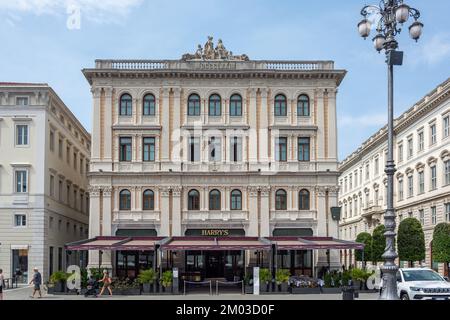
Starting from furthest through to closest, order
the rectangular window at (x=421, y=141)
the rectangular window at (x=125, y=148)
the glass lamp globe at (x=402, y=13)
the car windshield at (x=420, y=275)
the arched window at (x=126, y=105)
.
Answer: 1. the rectangular window at (x=421, y=141)
2. the arched window at (x=126, y=105)
3. the rectangular window at (x=125, y=148)
4. the car windshield at (x=420, y=275)
5. the glass lamp globe at (x=402, y=13)

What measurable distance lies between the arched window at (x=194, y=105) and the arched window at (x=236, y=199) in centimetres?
671

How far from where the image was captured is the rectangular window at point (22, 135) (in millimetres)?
48375

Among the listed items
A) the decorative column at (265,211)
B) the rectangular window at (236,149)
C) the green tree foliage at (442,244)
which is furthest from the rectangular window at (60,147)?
the green tree foliage at (442,244)

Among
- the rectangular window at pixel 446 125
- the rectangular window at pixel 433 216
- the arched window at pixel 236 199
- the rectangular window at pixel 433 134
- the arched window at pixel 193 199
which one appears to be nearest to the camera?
the arched window at pixel 193 199

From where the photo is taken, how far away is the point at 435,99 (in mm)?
58000

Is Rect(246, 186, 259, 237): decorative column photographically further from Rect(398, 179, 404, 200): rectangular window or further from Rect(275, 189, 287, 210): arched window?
Rect(398, 179, 404, 200): rectangular window

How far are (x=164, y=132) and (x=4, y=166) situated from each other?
41.6ft

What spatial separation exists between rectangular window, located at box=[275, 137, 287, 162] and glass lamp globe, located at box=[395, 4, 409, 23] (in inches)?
1131

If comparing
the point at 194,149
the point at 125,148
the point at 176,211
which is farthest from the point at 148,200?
the point at 194,149

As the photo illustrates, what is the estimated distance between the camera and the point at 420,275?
1008 inches

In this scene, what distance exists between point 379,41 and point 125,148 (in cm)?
3059

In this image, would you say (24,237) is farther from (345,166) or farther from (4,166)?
(345,166)

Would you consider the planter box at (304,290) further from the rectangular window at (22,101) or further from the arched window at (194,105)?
the rectangular window at (22,101)

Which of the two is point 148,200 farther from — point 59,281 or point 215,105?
point 59,281
